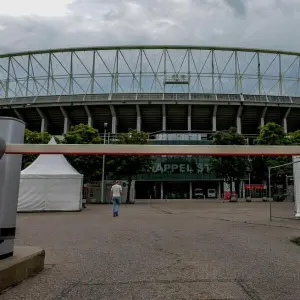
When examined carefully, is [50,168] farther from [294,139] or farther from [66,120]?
[66,120]

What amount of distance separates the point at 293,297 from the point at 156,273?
194cm

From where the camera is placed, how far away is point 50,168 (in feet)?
70.2

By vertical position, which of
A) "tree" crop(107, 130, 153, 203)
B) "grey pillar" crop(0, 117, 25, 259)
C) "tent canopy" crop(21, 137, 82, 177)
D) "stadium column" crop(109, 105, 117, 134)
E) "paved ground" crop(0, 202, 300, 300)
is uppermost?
"stadium column" crop(109, 105, 117, 134)

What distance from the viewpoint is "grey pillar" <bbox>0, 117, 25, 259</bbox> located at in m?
4.54

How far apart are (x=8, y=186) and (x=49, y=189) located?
16.9 meters

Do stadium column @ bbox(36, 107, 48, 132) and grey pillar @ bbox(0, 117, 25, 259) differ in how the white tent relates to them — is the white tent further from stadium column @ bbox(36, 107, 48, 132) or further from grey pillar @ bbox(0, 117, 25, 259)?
stadium column @ bbox(36, 107, 48, 132)

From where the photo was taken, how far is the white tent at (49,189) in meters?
20.7

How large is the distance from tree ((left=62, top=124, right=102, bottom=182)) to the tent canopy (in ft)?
43.4

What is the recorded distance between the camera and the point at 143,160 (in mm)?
38656

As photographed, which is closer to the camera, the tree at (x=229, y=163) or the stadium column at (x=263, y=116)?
the tree at (x=229, y=163)

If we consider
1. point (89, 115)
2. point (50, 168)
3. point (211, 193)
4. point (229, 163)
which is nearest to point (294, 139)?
point (229, 163)

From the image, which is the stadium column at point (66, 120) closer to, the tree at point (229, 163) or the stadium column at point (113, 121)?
the stadium column at point (113, 121)

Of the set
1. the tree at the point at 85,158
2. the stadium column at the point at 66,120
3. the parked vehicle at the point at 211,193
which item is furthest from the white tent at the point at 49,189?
the stadium column at the point at 66,120

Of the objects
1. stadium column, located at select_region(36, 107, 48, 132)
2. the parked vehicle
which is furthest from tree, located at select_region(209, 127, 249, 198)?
stadium column, located at select_region(36, 107, 48, 132)
